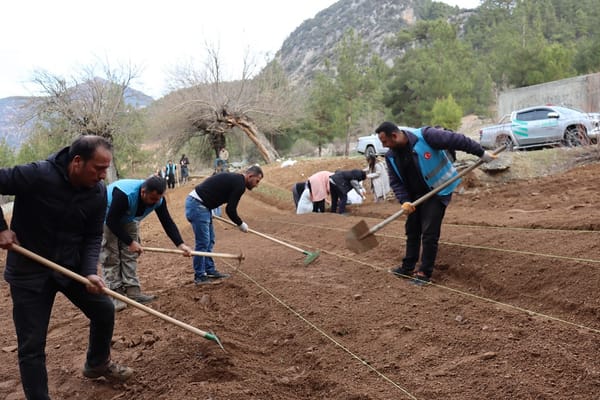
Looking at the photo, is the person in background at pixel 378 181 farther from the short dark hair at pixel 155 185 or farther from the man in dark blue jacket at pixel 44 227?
the man in dark blue jacket at pixel 44 227

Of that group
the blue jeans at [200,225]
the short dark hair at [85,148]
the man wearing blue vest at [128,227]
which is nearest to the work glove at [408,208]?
the man wearing blue vest at [128,227]

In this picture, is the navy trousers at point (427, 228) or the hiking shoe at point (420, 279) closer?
the navy trousers at point (427, 228)

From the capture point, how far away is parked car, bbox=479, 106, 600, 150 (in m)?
12.8

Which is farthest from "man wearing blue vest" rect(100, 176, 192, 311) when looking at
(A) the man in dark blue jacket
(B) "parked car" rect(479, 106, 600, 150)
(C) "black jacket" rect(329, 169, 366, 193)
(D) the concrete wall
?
(D) the concrete wall

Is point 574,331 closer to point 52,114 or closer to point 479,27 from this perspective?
point 52,114

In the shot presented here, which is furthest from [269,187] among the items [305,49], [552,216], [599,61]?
[305,49]

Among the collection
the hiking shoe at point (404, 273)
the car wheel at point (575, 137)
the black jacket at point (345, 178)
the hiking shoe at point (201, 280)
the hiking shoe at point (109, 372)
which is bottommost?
the hiking shoe at point (201, 280)

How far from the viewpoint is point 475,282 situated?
5258 millimetres

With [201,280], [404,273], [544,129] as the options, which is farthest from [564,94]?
[201,280]

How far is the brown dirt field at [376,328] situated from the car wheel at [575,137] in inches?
215

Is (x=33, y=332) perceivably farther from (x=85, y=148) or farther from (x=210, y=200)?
(x=210, y=200)

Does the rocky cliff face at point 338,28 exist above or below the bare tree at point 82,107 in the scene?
above

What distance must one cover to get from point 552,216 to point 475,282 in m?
2.78

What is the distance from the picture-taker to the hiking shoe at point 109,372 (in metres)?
3.48
